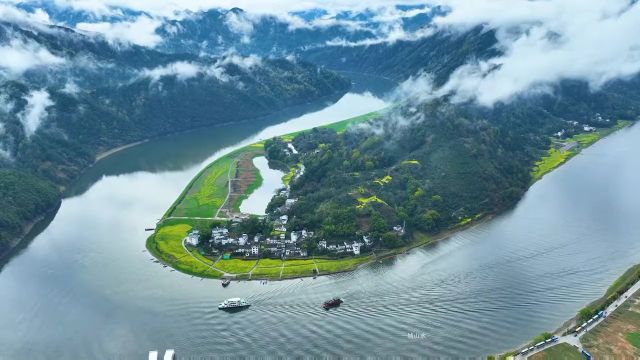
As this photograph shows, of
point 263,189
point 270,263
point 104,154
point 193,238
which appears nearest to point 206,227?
point 193,238

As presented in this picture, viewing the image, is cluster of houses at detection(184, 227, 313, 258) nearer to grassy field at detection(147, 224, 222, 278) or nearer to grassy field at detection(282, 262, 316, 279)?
grassy field at detection(147, 224, 222, 278)

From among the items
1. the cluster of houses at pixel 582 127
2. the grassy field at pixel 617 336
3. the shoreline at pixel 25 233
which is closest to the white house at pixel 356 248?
the grassy field at pixel 617 336

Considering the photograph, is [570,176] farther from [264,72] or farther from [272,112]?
[264,72]

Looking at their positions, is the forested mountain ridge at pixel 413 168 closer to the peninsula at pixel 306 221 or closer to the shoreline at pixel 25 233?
the peninsula at pixel 306 221

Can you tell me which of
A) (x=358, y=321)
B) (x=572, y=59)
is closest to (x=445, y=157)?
(x=358, y=321)

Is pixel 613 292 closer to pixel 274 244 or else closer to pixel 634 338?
pixel 634 338
